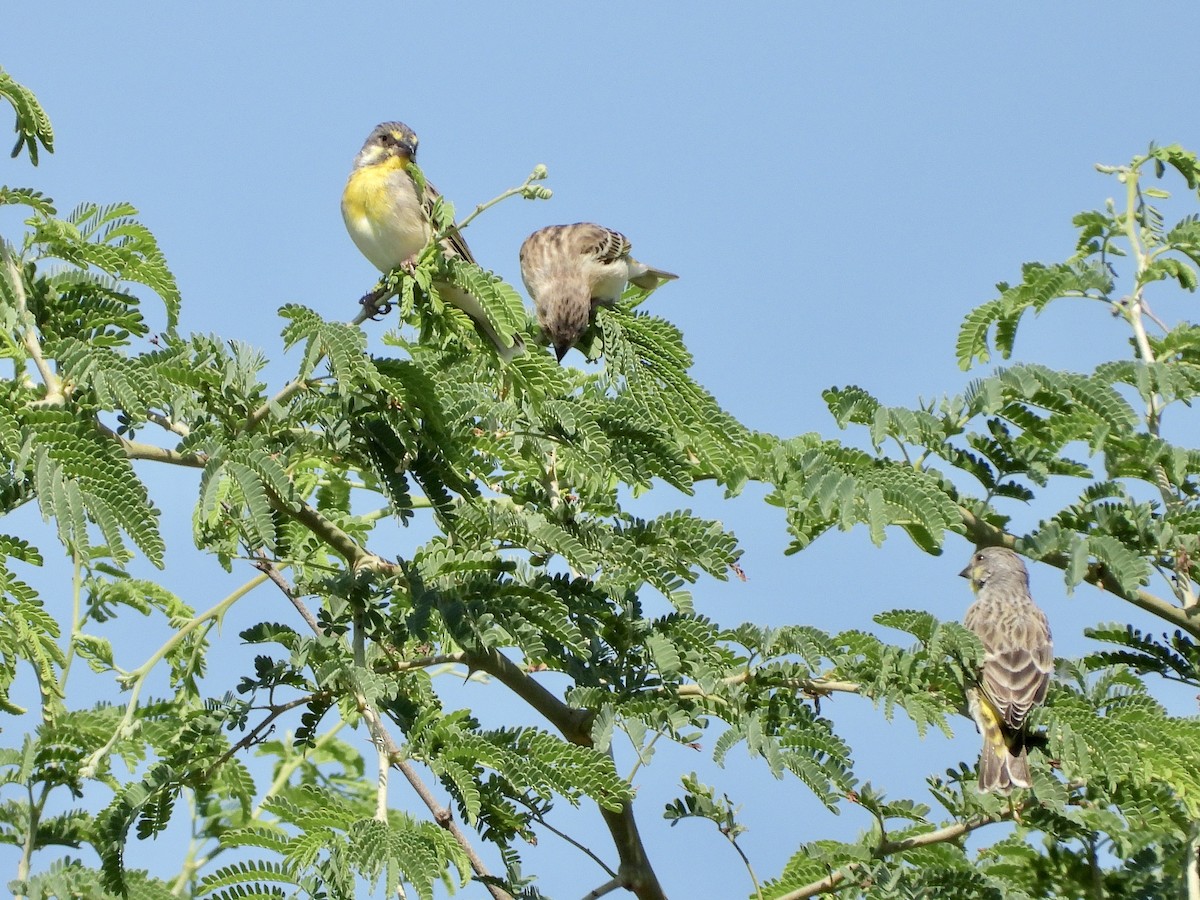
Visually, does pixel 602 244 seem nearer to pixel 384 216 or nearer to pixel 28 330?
pixel 384 216

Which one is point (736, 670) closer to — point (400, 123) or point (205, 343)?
point (205, 343)

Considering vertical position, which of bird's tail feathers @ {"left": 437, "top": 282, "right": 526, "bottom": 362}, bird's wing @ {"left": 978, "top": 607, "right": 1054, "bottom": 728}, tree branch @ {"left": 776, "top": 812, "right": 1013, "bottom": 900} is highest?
bird's tail feathers @ {"left": 437, "top": 282, "right": 526, "bottom": 362}

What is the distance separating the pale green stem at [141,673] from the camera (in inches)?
158

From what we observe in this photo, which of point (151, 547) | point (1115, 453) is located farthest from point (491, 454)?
point (1115, 453)

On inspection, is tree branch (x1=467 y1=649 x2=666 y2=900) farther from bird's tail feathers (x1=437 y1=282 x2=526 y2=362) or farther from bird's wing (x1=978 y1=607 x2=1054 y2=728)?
bird's wing (x1=978 y1=607 x2=1054 y2=728)

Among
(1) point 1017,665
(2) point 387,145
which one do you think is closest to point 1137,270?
(1) point 1017,665

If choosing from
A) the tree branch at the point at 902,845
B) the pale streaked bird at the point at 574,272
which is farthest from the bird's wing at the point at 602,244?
the tree branch at the point at 902,845

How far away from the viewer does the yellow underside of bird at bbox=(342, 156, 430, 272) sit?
5.80 metres

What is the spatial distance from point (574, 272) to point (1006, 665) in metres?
2.60

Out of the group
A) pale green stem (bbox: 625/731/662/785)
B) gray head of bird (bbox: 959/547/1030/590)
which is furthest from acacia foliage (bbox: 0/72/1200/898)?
gray head of bird (bbox: 959/547/1030/590)

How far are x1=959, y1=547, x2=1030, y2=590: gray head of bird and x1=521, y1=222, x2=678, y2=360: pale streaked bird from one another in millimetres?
2190

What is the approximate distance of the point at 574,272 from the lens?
6371 millimetres

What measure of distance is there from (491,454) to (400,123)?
283 centimetres

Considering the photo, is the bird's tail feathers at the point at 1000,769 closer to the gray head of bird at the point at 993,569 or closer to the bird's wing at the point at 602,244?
the gray head of bird at the point at 993,569
